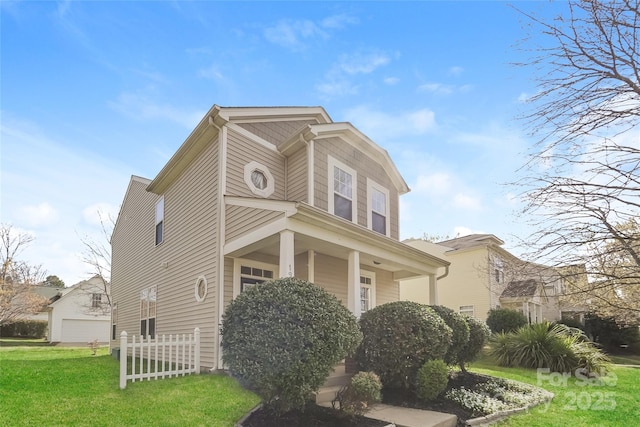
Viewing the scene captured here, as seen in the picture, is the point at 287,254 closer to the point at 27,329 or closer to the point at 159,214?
the point at 159,214

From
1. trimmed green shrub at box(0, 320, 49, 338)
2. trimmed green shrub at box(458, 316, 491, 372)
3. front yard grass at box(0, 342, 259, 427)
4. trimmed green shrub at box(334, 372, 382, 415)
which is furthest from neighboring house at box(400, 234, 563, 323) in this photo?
trimmed green shrub at box(0, 320, 49, 338)

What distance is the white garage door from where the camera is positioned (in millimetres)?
32312

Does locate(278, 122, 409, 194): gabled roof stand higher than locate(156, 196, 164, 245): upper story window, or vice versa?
locate(278, 122, 409, 194): gabled roof

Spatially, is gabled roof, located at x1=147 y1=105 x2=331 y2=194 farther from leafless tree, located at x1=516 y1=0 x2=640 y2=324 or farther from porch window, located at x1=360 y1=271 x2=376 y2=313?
leafless tree, located at x1=516 y1=0 x2=640 y2=324

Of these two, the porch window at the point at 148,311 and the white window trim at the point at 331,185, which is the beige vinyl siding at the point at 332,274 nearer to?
the white window trim at the point at 331,185

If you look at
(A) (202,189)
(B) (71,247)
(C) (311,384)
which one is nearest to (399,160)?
(A) (202,189)

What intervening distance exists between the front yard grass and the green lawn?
13.9 ft

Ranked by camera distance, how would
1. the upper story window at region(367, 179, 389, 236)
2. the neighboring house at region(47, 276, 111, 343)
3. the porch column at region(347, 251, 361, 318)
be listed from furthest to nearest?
the neighboring house at region(47, 276, 111, 343)
the upper story window at region(367, 179, 389, 236)
the porch column at region(347, 251, 361, 318)

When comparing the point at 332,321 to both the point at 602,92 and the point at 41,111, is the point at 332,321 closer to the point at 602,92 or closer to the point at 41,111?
the point at 602,92

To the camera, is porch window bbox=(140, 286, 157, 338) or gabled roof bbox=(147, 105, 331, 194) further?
porch window bbox=(140, 286, 157, 338)

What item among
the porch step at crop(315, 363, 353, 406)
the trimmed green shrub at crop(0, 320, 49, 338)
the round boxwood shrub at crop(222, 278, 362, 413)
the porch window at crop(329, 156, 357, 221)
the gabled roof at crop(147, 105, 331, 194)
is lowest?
the trimmed green shrub at crop(0, 320, 49, 338)

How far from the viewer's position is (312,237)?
8.46 metres

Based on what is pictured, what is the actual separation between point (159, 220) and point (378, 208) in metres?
6.90

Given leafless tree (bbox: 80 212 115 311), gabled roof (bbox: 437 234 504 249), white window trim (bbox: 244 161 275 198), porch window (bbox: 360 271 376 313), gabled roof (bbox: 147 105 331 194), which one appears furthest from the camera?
leafless tree (bbox: 80 212 115 311)
